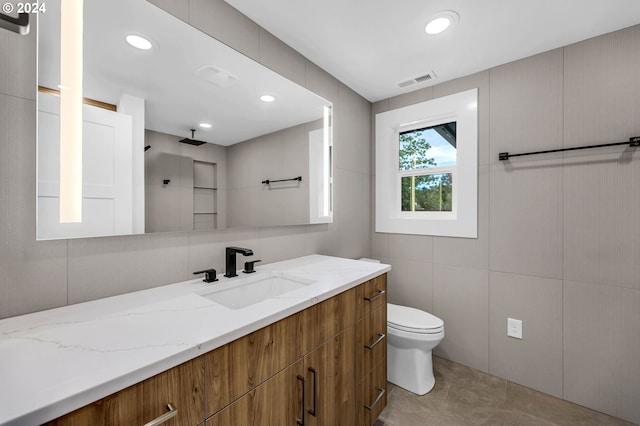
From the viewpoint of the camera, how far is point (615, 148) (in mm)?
1622

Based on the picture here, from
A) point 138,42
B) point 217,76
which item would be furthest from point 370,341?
point 138,42

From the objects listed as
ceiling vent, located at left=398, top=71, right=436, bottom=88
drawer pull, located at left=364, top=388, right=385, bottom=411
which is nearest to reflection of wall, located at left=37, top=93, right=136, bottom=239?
drawer pull, located at left=364, top=388, right=385, bottom=411

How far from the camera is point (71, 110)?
0.93m

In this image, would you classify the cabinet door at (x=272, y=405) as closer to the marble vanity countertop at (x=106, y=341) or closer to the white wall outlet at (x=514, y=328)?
the marble vanity countertop at (x=106, y=341)

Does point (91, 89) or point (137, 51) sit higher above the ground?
point (137, 51)

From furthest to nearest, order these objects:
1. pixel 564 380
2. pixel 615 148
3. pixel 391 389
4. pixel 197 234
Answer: pixel 391 389
pixel 564 380
pixel 615 148
pixel 197 234

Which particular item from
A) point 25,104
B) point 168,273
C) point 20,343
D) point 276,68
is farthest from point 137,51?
point 20,343

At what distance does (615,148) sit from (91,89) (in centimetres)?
273

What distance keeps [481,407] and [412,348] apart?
20.6 inches

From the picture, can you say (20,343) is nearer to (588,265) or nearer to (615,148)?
(588,265)

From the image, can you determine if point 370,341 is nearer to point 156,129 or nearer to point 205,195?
point 205,195

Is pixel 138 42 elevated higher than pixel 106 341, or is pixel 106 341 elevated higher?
pixel 138 42

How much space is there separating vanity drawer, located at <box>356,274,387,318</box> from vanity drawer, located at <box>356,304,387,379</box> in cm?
4

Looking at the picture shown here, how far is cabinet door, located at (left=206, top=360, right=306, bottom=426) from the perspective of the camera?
780 millimetres
